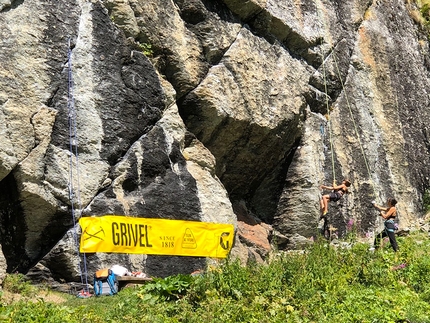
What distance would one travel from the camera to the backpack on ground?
1058 cm

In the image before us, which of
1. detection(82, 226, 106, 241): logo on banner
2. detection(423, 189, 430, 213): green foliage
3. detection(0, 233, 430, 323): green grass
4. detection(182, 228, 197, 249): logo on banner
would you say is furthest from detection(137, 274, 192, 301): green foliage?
detection(423, 189, 430, 213): green foliage

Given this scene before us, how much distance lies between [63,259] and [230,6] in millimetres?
7766

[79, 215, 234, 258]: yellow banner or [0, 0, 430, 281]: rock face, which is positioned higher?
[0, 0, 430, 281]: rock face

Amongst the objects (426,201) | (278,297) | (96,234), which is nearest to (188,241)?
(96,234)

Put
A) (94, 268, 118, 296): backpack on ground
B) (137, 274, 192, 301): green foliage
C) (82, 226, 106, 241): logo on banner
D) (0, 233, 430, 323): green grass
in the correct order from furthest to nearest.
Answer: (82, 226, 106, 241): logo on banner
(94, 268, 118, 296): backpack on ground
(137, 274, 192, 301): green foliage
(0, 233, 430, 323): green grass

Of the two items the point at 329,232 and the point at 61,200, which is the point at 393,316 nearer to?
the point at 61,200

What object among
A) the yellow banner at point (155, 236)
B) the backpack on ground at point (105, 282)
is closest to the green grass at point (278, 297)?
the backpack on ground at point (105, 282)

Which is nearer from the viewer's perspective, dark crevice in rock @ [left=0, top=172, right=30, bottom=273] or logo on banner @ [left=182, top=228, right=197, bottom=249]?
dark crevice in rock @ [left=0, top=172, right=30, bottom=273]

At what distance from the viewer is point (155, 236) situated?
39.8 ft

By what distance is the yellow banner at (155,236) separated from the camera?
11.2 m

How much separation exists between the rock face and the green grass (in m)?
2.28

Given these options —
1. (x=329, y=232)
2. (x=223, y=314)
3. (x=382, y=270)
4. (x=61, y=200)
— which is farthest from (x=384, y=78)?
(x=223, y=314)

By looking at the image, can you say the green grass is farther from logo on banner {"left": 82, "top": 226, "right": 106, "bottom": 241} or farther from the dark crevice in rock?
the dark crevice in rock

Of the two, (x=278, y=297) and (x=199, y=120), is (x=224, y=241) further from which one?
(x=278, y=297)
